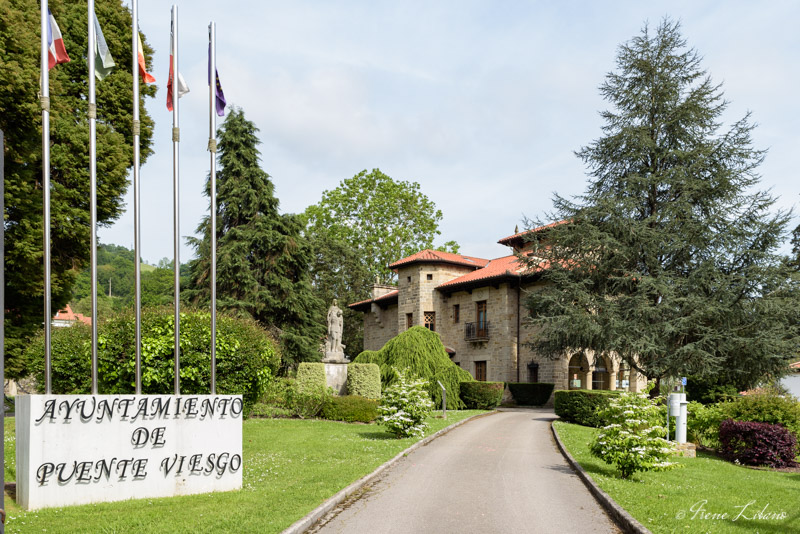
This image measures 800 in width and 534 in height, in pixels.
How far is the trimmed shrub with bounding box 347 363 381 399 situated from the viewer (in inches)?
955

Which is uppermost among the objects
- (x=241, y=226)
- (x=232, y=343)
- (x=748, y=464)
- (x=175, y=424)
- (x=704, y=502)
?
(x=241, y=226)

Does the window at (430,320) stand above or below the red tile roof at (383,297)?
below

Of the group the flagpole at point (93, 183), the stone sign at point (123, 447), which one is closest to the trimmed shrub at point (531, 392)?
the stone sign at point (123, 447)

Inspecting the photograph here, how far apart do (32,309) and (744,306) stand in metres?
25.5

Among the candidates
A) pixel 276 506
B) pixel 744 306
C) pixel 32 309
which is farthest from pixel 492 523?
pixel 744 306

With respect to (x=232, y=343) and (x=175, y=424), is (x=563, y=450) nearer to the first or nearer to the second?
(x=232, y=343)

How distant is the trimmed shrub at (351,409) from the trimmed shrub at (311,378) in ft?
3.37

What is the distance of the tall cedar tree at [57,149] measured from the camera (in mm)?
17359

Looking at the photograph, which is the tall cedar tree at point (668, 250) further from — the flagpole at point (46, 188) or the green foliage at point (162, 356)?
the flagpole at point (46, 188)

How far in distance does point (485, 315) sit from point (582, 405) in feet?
46.9

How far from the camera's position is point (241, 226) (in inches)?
1350

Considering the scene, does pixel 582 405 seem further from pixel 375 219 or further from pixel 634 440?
pixel 375 219

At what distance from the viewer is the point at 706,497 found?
33.6ft

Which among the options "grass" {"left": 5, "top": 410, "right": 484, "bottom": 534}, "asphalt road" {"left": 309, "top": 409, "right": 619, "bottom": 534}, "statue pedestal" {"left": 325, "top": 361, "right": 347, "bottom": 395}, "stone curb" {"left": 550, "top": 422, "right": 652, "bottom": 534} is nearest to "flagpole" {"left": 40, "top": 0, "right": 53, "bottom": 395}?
"grass" {"left": 5, "top": 410, "right": 484, "bottom": 534}
